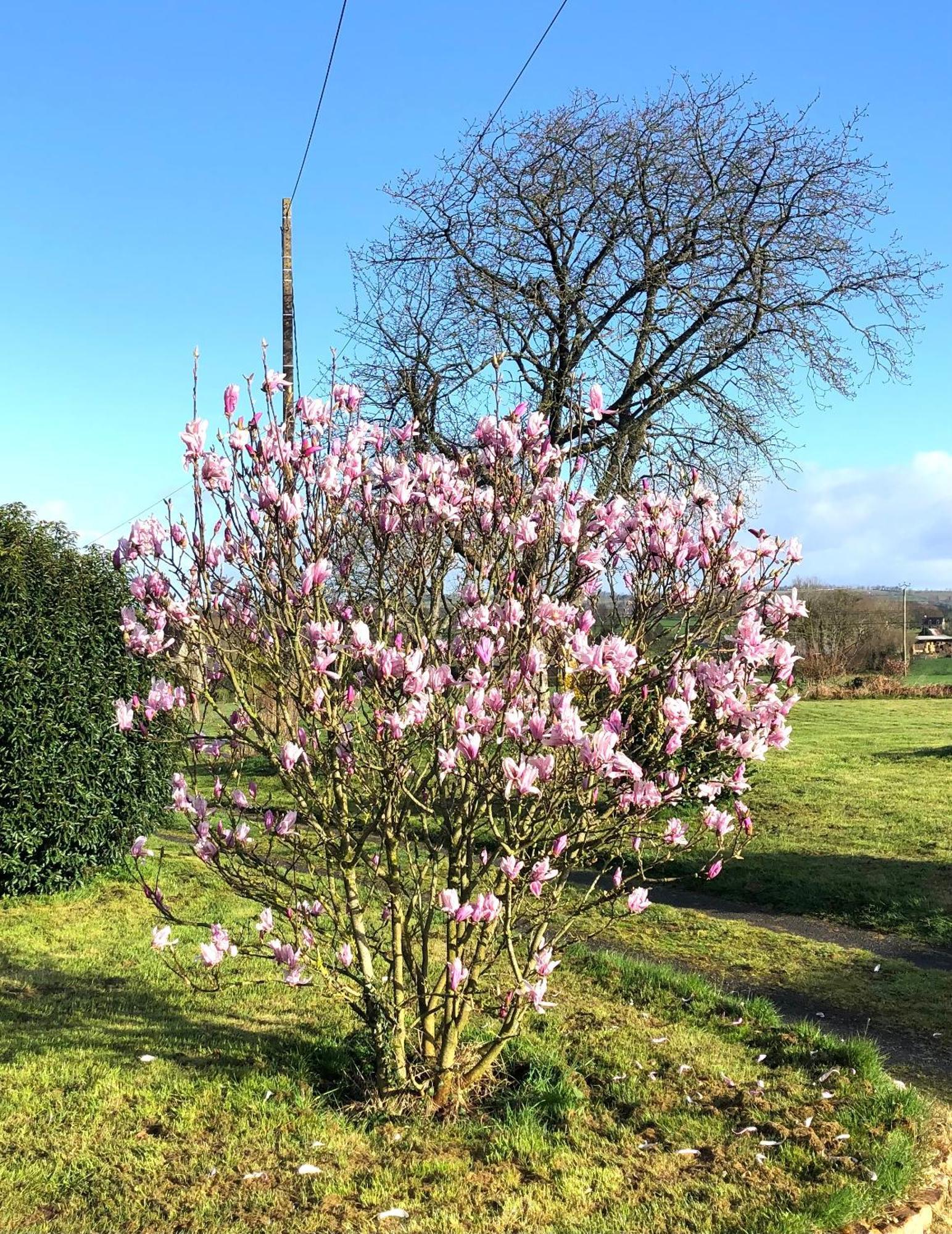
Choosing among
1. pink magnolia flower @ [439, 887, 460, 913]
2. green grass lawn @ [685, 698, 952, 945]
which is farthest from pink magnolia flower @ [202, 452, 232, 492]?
green grass lawn @ [685, 698, 952, 945]

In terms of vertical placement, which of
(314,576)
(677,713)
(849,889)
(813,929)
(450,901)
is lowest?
(813,929)

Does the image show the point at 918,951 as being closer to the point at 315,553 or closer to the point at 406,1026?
the point at 406,1026

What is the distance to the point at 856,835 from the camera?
Answer: 10430 mm

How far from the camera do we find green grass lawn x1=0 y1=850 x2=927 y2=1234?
3215 millimetres

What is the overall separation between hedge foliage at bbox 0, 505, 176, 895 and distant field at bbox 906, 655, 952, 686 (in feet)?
86.5

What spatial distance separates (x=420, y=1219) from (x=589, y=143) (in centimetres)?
1224

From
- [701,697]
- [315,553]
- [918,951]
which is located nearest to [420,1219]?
[701,697]

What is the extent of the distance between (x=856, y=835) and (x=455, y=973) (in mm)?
8183

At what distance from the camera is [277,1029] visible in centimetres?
478

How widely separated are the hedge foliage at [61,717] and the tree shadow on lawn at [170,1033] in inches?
72.1

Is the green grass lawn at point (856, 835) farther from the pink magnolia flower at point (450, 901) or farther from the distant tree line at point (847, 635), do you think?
the distant tree line at point (847, 635)

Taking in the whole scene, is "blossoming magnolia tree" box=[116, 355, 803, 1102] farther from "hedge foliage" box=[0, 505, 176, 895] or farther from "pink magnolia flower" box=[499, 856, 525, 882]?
"hedge foliage" box=[0, 505, 176, 895]

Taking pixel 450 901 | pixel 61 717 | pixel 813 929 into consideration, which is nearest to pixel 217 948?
pixel 450 901

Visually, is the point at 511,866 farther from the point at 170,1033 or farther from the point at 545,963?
the point at 170,1033
